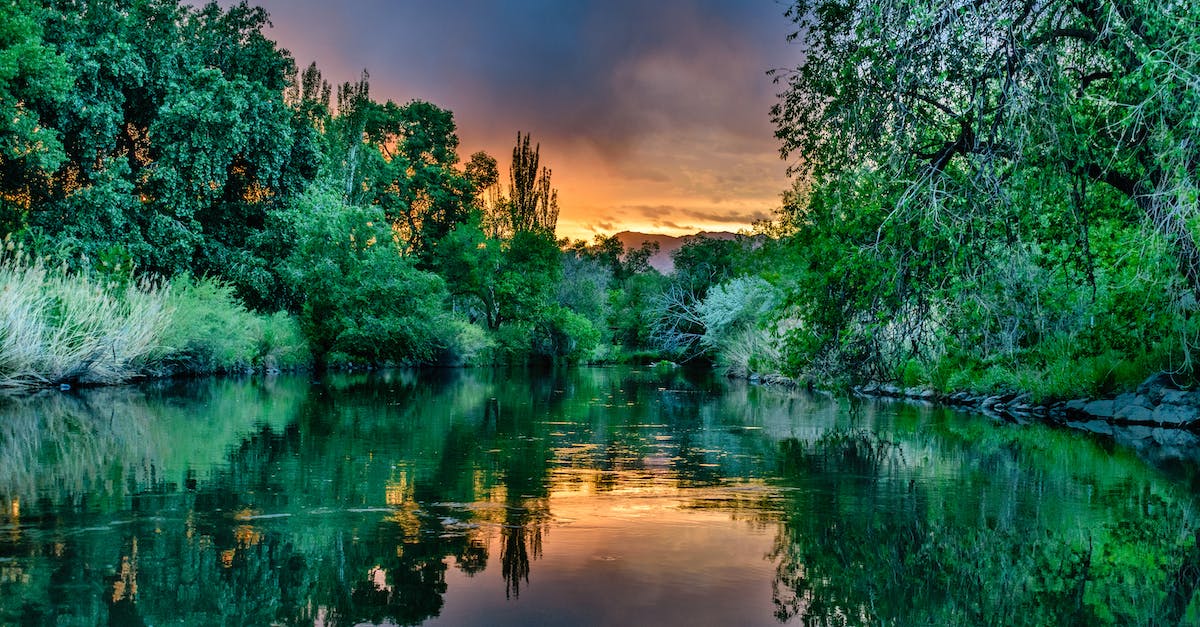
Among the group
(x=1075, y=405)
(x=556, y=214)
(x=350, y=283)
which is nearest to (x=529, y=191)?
(x=556, y=214)

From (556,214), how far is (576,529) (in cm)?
7300

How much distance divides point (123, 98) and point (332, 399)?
22.5 metres

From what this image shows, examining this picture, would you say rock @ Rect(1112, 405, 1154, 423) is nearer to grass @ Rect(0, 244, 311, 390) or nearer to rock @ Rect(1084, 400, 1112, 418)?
rock @ Rect(1084, 400, 1112, 418)

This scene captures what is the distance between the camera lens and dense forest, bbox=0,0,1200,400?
38.6ft

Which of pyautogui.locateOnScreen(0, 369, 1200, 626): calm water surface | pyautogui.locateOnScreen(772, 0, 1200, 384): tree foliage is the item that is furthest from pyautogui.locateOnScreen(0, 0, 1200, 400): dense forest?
pyautogui.locateOnScreen(0, 369, 1200, 626): calm water surface

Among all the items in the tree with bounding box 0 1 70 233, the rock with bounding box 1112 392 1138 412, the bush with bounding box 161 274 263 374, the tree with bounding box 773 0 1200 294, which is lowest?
the rock with bounding box 1112 392 1138 412

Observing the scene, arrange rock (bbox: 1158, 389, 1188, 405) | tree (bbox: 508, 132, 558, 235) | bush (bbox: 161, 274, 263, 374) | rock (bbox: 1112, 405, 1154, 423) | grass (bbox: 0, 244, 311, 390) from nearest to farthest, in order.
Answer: rock (bbox: 1158, 389, 1188, 405) < rock (bbox: 1112, 405, 1154, 423) < grass (bbox: 0, 244, 311, 390) < bush (bbox: 161, 274, 263, 374) < tree (bbox: 508, 132, 558, 235)

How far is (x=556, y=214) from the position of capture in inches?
3147

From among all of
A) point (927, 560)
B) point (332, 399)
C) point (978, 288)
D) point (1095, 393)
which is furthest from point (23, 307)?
point (1095, 393)

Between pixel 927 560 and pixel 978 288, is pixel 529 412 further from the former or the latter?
pixel 927 560

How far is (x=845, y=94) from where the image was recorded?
12.5m

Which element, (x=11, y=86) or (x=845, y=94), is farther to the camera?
(x=11, y=86)

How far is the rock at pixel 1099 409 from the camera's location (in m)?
19.3

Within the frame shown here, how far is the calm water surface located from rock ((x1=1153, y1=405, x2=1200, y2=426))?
10.9 feet
